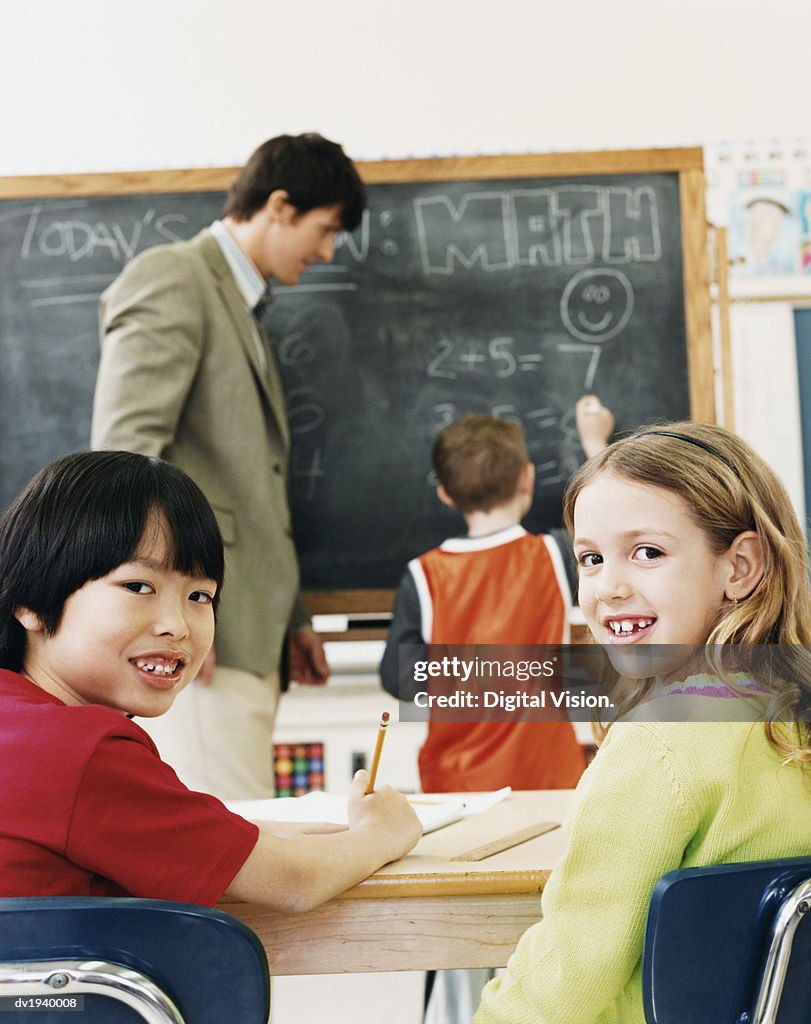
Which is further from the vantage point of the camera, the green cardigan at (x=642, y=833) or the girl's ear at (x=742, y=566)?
the girl's ear at (x=742, y=566)

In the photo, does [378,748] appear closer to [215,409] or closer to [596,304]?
[215,409]

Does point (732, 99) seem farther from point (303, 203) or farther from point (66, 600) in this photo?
point (66, 600)

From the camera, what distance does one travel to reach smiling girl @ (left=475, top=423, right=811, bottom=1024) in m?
0.91

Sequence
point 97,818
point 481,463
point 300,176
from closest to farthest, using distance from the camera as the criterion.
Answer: point 97,818, point 300,176, point 481,463

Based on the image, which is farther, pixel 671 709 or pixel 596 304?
pixel 596 304

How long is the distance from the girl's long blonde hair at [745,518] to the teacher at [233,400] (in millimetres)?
1364

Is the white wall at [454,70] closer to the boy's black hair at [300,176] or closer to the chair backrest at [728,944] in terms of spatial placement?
the boy's black hair at [300,176]

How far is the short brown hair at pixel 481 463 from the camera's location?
8.51 ft

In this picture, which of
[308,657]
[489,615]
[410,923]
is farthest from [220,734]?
[410,923]

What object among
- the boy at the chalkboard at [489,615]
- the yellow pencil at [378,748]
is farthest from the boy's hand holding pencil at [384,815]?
the boy at the chalkboard at [489,615]

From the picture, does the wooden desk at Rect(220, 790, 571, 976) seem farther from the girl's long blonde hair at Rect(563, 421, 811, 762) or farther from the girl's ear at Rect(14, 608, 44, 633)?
the girl's ear at Rect(14, 608, 44, 633)

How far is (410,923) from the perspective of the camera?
1.10m

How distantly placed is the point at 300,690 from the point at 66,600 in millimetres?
2327

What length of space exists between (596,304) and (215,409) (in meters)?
1.02
